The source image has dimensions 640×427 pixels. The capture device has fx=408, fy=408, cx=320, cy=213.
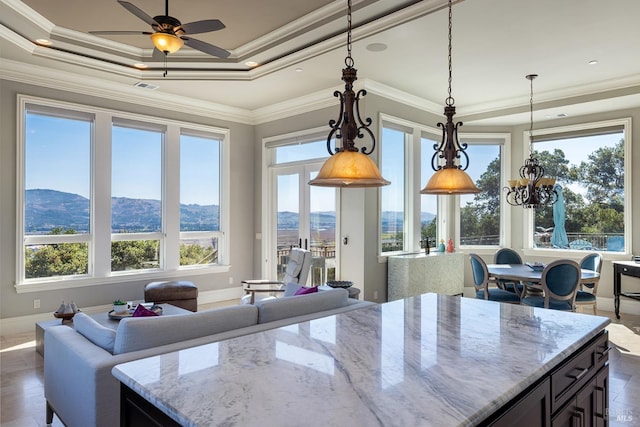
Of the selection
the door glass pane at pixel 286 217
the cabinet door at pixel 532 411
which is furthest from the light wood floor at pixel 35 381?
the door glass pane at pixel 286 217

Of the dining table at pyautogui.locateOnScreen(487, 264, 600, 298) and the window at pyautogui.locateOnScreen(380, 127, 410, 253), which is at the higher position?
the window at pyautogui.locateOnScreen(380, 127, 410, 253)

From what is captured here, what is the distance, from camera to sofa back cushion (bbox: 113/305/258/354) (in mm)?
2199

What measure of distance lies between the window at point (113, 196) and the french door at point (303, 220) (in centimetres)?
91

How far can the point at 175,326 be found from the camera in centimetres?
233

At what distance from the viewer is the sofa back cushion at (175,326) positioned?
2199 millimetres

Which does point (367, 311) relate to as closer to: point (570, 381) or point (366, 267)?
point (570, 381)

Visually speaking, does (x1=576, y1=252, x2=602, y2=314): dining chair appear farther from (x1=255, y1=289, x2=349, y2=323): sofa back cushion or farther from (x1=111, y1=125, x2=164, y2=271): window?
(x1=111, y1=125, x2=164, y2=271): window

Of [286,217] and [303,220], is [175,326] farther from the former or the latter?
[286,217]

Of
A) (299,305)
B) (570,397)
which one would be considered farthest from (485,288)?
(570,397)

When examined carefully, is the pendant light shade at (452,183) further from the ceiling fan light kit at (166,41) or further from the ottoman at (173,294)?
the ottoman at (173,294)

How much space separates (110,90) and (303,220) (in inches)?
130

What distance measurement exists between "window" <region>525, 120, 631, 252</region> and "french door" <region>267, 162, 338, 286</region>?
3.70 metres

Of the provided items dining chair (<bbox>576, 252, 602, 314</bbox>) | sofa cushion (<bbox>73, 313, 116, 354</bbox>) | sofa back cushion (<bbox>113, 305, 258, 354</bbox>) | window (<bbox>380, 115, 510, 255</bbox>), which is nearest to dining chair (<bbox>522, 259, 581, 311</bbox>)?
dining chair (<bbox>576, 252, 602, 314</bbox>)

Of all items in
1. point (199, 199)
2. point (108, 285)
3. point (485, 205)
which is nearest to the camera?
point (108, 285)
